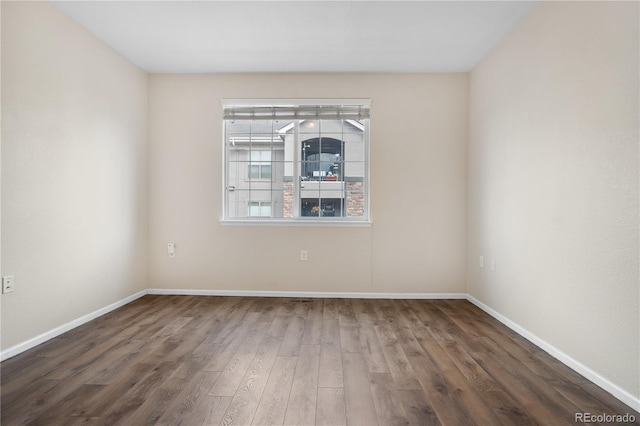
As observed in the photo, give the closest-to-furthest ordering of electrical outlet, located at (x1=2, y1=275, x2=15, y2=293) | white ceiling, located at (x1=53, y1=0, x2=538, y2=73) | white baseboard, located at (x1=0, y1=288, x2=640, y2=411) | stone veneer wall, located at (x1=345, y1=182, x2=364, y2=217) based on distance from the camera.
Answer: white baseboard, located at (x1=0, y1=288, x2=640, y2=411), electrical outlet, located at (x1=2, y1=275, x2=15, y2=293), white ceiling, located at (x1=53, y1=0, x2=538, y2=73), stone veneer wall, located at (x1=345, y1=182, x2=364, y2=217)

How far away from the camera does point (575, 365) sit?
2035 millimetres

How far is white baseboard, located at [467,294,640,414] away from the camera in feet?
5.52

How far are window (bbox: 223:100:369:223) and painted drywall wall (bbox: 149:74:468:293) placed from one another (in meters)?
0.14

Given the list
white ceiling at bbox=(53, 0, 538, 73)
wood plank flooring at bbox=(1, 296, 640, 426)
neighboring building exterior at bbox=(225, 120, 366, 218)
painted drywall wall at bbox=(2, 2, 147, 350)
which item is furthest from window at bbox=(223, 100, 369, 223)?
wood plank flooring at bbox=(1, 296, 640, 426)

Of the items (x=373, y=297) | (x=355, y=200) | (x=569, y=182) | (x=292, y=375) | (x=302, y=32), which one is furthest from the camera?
(x=355, y=200)

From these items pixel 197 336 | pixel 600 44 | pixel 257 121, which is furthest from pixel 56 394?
pixel 600 44

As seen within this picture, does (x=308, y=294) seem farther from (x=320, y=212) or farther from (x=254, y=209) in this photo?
(x=254, y=209)

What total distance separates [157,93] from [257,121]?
3.89 feet

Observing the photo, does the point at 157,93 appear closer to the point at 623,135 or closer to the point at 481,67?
the point at 481,67

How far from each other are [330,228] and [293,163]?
896 millimetres

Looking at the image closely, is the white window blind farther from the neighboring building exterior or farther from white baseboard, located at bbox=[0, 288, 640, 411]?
white baseboard, located at bbox=[0, 288, 640, 411]

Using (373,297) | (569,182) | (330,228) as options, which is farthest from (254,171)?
(569,182)

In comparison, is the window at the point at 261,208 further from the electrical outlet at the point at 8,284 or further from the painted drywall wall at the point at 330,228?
the electrical outlet at the point at 8,284

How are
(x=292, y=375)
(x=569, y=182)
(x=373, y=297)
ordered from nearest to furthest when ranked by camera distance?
(x=292, y=375)
(x=569, y=182)
(x=373, y=297)
